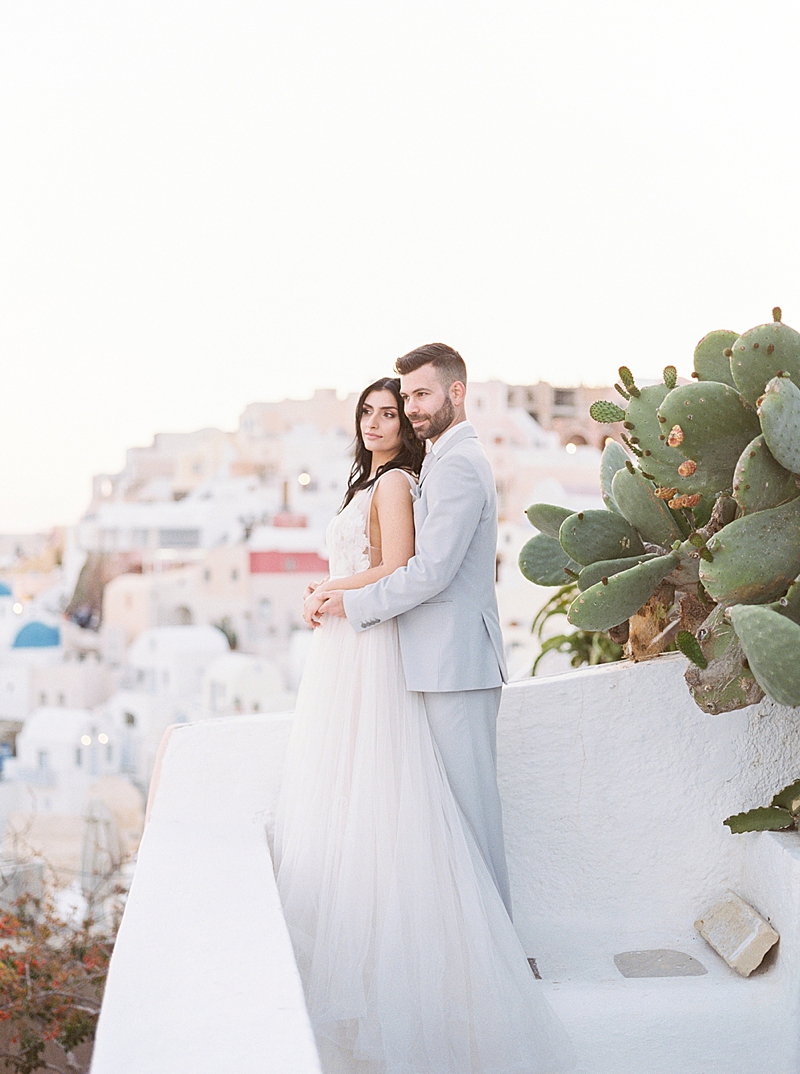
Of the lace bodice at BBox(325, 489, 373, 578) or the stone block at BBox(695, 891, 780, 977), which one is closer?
the stone block at BBox(695, 891, 780, 977)

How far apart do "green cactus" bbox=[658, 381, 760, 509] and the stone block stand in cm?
101

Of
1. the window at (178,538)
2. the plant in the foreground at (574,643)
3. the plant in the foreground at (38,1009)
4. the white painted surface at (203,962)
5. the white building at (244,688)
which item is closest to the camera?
the white painted surface at (203,962)

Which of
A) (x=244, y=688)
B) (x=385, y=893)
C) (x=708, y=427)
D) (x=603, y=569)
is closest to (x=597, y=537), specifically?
(x=603, y=569)

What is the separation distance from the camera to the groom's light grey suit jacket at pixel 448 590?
226 cm

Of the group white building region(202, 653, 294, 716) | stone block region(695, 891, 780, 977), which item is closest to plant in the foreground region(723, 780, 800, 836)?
stone block region(695, 891, 780, 977)

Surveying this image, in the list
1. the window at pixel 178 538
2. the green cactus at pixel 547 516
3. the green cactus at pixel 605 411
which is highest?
the window at pixel 178 538

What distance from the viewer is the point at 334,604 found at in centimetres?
238

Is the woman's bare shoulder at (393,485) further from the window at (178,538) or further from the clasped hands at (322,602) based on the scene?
the window at (178,538)

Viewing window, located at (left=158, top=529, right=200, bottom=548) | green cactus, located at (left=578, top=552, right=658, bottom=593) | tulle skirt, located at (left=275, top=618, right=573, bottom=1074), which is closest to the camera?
tulle skirt, located at (left=275, top=618, right=573, bottom=1074)

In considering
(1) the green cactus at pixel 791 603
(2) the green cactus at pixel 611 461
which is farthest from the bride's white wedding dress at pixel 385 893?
(2) the green cactus at pixel 611 461

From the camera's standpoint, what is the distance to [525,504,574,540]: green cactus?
3027 mm

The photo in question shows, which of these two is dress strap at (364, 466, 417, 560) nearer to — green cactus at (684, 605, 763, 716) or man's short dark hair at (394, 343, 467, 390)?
man's short dark hair at (394, 343, 467, 390)

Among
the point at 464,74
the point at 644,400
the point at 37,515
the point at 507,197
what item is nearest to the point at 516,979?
the point at 644,400

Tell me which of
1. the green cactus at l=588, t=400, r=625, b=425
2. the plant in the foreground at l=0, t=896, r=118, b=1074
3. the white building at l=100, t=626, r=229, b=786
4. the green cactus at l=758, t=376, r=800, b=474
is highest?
the green cactus at l=588, t=400, r=625, b=425
